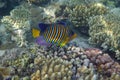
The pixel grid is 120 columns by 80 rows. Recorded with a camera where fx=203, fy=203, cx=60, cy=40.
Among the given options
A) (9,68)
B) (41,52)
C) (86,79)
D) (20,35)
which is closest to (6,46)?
(20,35)

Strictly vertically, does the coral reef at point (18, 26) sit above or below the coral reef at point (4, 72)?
above

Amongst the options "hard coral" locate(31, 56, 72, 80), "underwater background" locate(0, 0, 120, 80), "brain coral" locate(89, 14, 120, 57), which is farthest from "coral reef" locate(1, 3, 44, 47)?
"brain coral" locate(89, 14, 120, 57)

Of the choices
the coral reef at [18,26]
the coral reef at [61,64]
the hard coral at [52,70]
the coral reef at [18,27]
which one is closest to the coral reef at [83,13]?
the coral reef at [18,27]

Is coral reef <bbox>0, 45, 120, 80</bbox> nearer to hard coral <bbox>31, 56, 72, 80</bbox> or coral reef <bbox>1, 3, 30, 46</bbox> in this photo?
hard coral <bbox>31, 56, 72, 80</bbox>

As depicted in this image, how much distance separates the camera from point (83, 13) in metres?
7.57

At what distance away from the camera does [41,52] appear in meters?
5.39

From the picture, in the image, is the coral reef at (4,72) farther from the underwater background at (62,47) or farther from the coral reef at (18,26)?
the coral reef at (18,26)

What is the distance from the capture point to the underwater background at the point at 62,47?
14.7 ft

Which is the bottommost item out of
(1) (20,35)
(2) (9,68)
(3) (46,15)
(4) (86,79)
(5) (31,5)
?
(4) (86,79)

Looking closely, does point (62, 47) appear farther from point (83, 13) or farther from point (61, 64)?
point (83, 13)

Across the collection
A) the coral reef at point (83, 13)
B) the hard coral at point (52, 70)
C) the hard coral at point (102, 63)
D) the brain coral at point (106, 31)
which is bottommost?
the hard coral at point (102, 63)

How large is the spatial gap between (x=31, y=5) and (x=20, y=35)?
2533 millimetres

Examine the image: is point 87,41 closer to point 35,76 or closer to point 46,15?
point 46,15

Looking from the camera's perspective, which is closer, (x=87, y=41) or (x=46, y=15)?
(x=87, y=41)
